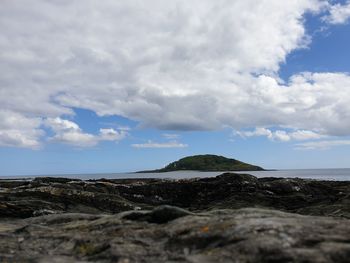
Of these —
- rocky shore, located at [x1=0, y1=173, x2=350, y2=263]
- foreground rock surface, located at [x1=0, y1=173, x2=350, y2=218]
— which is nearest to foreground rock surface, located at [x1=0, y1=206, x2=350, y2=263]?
rocky shore, located at [x1=0, y1=173, x2=350, y2=263]

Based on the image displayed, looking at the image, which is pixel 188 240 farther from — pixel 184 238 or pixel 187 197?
pixel 187 197

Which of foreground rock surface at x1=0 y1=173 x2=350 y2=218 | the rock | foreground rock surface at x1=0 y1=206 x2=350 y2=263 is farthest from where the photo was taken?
foreground rock surface at x1=0 y1=173 x2=350 y2=218

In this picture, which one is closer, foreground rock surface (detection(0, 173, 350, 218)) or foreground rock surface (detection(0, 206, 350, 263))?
foreground rock surface (detection(0, 206, 350, 263))

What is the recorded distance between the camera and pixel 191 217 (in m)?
14.8

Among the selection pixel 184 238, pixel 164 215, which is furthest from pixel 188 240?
pixel 164 215

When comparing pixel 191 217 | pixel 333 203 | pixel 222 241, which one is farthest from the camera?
pixel 333 203

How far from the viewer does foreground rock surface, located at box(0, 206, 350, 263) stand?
1084cm

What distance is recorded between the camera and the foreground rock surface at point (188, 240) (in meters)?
10.8

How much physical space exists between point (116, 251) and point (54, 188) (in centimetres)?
2187

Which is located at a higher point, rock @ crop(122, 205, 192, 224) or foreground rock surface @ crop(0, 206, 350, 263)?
rock @ crop(122, 205, 192, 224)

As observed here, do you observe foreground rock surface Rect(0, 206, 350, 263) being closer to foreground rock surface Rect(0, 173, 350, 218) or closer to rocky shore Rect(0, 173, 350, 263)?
rocky shore Rect(0, 173, 350, 263)

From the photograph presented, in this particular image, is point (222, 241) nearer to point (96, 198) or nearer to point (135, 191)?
point (96, 198)

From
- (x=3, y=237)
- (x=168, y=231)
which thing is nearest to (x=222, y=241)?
(x=168, y=231)

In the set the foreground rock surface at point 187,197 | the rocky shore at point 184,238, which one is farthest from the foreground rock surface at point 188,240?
the foreground rock surface at point 187,197
